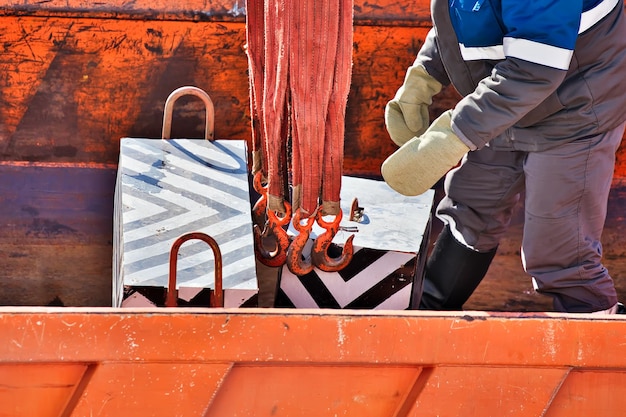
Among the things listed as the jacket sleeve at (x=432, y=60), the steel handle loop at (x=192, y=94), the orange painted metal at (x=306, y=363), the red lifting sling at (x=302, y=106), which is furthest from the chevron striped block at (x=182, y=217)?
the jacket sleeve at (x=432, y=60)

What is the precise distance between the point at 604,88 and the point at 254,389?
3.99ft

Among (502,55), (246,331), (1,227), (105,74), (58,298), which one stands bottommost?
(58,298)

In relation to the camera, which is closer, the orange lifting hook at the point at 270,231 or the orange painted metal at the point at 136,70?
the orange lifting hook at the point at 270,231

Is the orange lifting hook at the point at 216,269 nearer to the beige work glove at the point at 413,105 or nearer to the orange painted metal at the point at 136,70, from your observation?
the beige work glove at the point at 413,105

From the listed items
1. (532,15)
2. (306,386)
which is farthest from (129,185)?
(532,15)

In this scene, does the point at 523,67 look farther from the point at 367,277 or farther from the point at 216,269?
the point at 216,269

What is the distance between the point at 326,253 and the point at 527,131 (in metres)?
0.64

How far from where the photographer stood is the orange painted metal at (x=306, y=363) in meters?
1.81

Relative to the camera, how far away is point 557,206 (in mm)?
2494

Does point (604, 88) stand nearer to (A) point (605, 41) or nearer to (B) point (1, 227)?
(A) point (605, 41)

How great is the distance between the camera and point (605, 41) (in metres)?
2.35

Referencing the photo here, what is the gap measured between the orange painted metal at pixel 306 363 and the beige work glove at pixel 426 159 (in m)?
0.52

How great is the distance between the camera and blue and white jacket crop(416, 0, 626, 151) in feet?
7.06

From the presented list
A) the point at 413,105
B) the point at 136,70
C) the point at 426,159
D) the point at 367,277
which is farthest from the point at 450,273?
the point at 136,70
